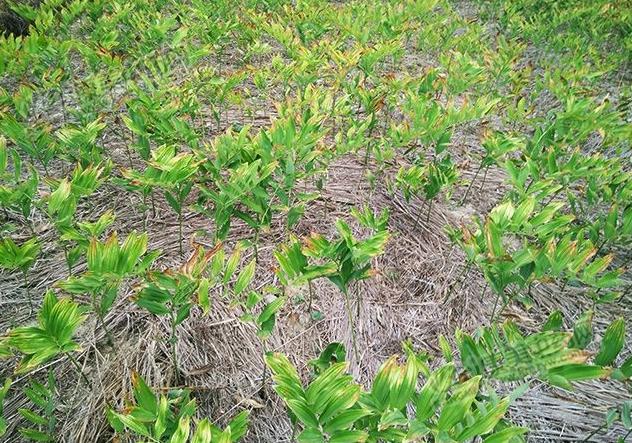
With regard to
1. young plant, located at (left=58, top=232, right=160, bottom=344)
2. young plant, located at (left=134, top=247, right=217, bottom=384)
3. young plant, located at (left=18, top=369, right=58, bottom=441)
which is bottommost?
young plant, located at (left=18, top=369, right=58, bottom=441)

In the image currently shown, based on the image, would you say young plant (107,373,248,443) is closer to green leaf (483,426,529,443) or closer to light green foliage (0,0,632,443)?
light green foliage (0,0,632,443)

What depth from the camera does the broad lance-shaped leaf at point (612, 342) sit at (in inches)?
44.9

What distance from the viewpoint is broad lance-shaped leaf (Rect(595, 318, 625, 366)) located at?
3.74 ft

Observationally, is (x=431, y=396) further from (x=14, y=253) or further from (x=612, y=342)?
(x=14, y=253)

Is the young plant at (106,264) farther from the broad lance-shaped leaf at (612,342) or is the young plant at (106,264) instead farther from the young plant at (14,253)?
the broad lance-shaped leaf at (612,342)

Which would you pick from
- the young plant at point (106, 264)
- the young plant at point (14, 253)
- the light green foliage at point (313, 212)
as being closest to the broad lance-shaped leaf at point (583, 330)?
the light green foliage at point (313, 212)

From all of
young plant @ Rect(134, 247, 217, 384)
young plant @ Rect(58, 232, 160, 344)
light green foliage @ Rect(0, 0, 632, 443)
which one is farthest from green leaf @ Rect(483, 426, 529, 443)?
young plant @ Rect(58, 232, 160, 344)

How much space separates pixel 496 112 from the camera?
3049 mm

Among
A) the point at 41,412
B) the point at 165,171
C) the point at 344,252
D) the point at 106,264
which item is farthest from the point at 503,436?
the point at 41,412

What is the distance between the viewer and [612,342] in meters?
1.15

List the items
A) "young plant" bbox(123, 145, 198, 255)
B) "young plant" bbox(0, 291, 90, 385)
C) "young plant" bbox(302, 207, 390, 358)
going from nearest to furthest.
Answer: "young plant" bbox(0, 291, 90, 385)
"young plant" bbox(302, 207, 390, 358)
"young plant" bbox(123, 145, 198, 255)

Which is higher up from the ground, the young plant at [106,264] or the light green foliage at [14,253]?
the young plant at [106,264]

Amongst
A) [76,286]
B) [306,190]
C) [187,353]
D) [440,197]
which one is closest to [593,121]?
[440,197]

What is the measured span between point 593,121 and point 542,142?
0.29 meters
